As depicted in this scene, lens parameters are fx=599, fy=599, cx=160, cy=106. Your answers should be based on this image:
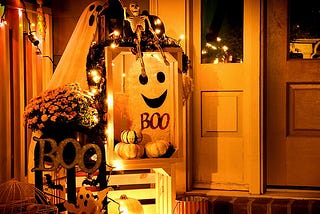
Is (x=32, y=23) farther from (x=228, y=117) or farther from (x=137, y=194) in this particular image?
(x=228, y=117)

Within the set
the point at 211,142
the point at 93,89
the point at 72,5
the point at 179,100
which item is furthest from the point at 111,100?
the point at 72,5

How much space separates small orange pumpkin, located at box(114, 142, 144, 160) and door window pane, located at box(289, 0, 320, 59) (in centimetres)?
197

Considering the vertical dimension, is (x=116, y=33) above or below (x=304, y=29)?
below

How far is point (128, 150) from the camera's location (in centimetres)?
488

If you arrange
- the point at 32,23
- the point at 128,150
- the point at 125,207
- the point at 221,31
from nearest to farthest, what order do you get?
1. the point at 128,150
2. the point at 125,207
3. the point at 221,31
4. the point at 32,23

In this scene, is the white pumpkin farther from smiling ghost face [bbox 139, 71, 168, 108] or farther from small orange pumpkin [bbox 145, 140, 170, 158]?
smiling ghost face [bbox 139, 71, 168, 108]

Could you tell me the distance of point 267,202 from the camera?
552 centimetres

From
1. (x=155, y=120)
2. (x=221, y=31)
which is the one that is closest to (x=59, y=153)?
(x=155, y=120)

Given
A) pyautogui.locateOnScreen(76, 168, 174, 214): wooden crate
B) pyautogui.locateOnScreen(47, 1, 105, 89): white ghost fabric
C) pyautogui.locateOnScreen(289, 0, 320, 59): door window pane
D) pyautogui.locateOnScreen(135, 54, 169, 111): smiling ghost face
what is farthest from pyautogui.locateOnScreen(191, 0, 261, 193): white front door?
pyautogui.locateOnScreen(47, 1, 105, 89): white ghost fabric

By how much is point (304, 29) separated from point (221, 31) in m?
0.81

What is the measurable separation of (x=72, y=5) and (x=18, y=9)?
2.55 ft

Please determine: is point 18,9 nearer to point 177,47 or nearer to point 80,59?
point 80,59

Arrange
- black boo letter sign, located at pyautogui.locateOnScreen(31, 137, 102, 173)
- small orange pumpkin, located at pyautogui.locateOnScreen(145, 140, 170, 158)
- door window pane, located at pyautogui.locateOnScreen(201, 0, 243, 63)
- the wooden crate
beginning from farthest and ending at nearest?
door window pane, located at pyautogui.locateOnScreen(201, 0, 243, 63)
the wooden crate
small orange pumpkin, located at pyautogui.locateOnScreen(145, 140, 170, 158)
black boo letter sign, located at pyautogui.locateOnScreen(31, 137, 102, 173)

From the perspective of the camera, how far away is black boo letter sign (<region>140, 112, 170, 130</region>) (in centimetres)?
517
